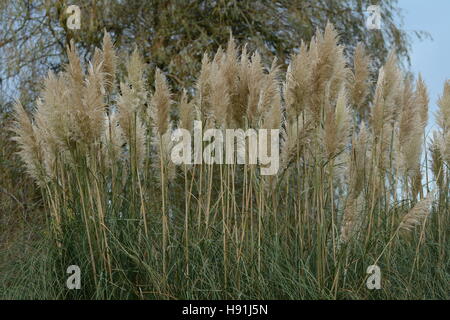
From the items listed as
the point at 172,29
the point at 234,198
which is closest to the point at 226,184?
the point at 234,198

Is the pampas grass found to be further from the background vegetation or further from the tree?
the tree

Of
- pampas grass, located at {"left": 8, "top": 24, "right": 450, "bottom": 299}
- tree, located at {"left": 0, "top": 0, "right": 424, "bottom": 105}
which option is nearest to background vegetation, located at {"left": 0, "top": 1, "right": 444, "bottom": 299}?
pampas grass, located at {"left": 8, "top": 24, "right": 450, "bottom": 299}

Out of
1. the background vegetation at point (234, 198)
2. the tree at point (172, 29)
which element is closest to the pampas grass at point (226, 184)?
the background vegetation at point (234, 198)

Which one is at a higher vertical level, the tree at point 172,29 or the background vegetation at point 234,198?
the tree at point 172,29

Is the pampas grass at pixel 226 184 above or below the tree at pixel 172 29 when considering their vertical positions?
below

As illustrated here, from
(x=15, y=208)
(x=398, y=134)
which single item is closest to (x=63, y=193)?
(x=398, y=134)

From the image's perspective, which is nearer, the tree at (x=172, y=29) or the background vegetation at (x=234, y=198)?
the background vegetation at (x=234, y=198)

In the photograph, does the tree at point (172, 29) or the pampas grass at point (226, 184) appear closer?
the pampas grass at point (226, 184)

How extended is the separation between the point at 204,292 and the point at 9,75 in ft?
26.2

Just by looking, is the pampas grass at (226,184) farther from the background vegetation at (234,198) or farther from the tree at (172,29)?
the tree at (172,29)

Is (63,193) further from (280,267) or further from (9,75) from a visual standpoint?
(9,75)

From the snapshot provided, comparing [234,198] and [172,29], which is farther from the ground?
[172,29]

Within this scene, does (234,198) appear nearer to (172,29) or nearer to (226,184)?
(226,184)

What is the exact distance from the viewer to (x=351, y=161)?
369 cm
